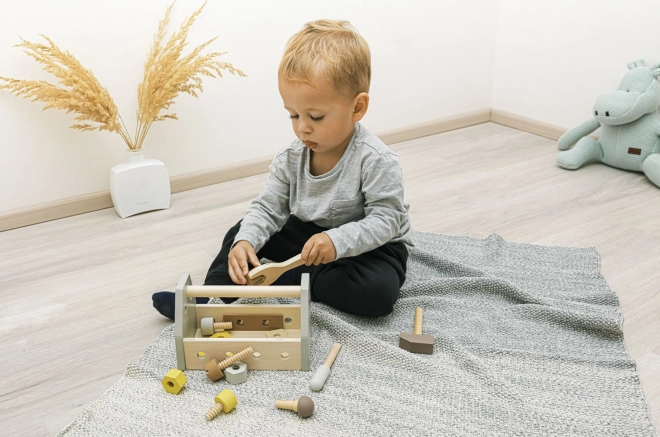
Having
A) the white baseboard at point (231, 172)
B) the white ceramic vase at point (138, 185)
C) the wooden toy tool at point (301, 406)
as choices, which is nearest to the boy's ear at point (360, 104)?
the wooden toy tool at point (301, 406)

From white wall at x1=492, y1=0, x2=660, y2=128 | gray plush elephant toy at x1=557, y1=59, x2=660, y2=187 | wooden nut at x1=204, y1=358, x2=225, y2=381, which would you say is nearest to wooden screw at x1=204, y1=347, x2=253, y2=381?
wooden nut at x1=204, y1=358, x2=225, y2=381

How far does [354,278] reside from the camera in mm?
1177

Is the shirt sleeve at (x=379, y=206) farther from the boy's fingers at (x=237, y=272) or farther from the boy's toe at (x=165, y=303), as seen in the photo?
the boy's toe at (x=165, y=303)

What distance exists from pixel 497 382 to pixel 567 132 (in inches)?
54.3

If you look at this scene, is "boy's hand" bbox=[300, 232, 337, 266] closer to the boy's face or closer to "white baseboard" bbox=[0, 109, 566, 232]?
the boy's face

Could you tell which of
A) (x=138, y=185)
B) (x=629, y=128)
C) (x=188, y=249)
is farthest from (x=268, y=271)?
(x=629, y=128)

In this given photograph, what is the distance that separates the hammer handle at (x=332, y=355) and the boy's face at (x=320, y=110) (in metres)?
→ 0.35

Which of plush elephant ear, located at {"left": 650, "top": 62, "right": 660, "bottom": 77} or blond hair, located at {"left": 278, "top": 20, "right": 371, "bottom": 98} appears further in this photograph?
plush elephant ear, located at {"left": 650, "top": 62, "right": 660, "bottom": 77}

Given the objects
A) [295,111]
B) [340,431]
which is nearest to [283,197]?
[295,111]

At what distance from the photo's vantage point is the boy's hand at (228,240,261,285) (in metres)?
1.11

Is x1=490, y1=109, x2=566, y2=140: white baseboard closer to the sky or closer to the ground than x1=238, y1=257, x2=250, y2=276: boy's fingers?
closer to the ground

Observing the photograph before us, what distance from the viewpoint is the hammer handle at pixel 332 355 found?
1.06 meters

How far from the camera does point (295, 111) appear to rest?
1.10m

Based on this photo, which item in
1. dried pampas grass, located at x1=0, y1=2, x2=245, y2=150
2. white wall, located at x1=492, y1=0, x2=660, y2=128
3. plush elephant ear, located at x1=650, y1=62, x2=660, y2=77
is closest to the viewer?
dried pampas grass, located at x1=0, y1=2, x2=245, y2=150
